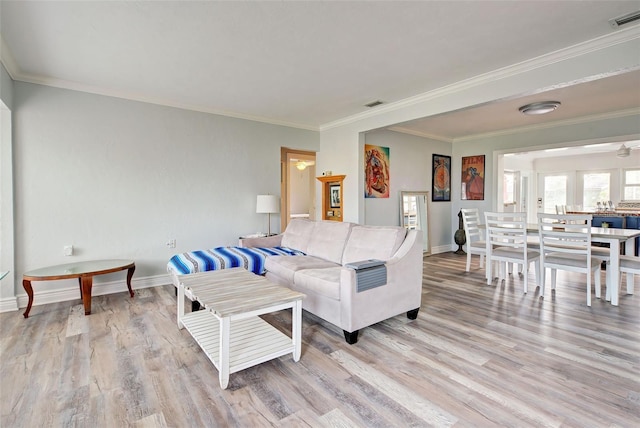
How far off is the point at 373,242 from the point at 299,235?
4.50 ft

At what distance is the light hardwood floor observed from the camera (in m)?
1.70

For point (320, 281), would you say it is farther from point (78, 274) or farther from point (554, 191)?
point (554, 191)

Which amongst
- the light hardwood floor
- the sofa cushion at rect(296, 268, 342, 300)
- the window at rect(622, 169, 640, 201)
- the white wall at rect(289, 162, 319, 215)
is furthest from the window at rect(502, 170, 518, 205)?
the sofa cushion at rect(296, 268, 342, 300)

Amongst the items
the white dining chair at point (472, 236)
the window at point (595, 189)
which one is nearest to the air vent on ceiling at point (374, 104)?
the white dining chair at point (472, 236)

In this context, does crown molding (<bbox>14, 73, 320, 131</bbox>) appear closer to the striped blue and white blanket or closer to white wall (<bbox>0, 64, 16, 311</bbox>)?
white wall (<bbox>0, 64, 16, 311</bbox>)

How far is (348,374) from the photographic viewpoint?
6.91 feet

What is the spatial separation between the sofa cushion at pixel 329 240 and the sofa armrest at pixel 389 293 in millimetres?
792

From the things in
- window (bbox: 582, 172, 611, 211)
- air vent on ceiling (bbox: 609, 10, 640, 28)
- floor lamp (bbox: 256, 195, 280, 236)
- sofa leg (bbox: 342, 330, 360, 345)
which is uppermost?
air vent on ceiling (bbox: 609, 10, 640, 28)

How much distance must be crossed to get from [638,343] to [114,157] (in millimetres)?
5695

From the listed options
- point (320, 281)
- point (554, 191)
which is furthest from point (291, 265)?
point (554, 191)

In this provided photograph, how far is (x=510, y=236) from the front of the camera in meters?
4.27

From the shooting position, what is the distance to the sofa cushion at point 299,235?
4156 mm

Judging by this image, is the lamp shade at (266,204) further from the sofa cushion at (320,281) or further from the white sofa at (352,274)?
the sofa cushion at (320,281)

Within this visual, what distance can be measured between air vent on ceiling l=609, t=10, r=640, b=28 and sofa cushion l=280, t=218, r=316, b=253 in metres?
3.36
